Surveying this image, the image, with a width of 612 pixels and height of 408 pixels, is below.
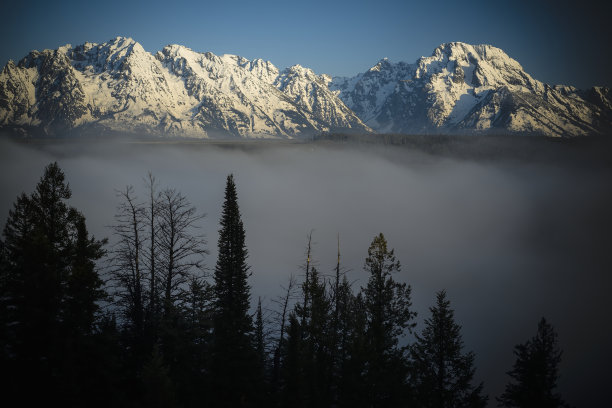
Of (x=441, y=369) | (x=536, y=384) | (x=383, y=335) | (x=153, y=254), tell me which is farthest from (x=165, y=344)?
(x=536, y=384)

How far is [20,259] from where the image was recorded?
21234 mm

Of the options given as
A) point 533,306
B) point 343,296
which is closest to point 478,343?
point 533,306

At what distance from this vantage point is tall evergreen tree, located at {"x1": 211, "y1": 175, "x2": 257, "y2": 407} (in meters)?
24.2

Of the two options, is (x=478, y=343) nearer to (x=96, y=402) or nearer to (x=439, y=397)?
(x=439, y=397)

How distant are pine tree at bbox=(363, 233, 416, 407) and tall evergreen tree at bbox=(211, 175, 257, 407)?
8108 mm

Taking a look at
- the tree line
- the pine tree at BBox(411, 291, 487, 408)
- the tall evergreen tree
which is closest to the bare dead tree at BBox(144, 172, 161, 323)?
the tree line

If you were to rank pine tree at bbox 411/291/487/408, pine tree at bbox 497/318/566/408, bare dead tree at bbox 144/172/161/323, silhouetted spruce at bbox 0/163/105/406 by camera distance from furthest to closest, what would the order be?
pine tree at bbox 411/291/487/408 → bare dead tree at bbox 144/172/161/323 → pine tree at bbox 497/318/566/408 → silhouetted spruce at bbox 0/163/105/406

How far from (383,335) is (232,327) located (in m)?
11.7

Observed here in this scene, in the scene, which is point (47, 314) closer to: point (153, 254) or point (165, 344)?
point (165, 344)

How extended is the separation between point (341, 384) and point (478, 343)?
112 m

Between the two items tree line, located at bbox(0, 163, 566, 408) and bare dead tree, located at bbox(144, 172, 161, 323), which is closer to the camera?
tree line, located at bbox(0, 163, 566, 408)

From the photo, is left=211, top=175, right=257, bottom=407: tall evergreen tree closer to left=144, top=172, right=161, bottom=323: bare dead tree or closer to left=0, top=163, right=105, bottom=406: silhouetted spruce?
left=144, top=172, right=161, bottom=323: bare dead tree

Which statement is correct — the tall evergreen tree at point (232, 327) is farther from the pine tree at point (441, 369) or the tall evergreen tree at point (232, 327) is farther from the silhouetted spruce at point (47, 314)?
the pine tree at point (441, 369)

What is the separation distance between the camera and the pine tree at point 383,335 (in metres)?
26.6
